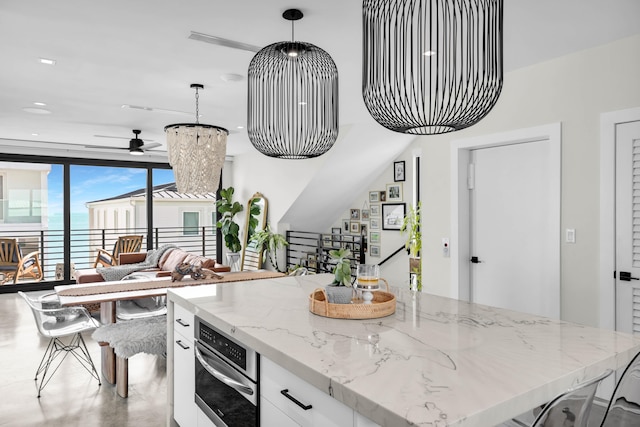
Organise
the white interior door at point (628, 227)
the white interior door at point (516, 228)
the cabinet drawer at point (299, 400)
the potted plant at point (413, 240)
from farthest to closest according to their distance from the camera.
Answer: the potted plant at point (413, 240) → the white interior door at point (516, 228) → the white interior door at point (628, 227) → the cabinet drawer at point (299, 400)

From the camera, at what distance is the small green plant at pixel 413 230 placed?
5891 millimetres

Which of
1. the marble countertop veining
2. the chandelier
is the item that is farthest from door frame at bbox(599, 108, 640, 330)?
the chandelier

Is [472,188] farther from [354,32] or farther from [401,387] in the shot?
[401,387]

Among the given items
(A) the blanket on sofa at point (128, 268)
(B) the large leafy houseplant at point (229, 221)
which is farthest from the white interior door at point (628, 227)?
(B) the large leafy houseplant at point (229, 221)

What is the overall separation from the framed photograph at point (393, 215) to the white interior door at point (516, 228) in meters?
3.00

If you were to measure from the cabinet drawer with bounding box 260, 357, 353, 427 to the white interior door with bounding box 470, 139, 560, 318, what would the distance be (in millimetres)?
2617

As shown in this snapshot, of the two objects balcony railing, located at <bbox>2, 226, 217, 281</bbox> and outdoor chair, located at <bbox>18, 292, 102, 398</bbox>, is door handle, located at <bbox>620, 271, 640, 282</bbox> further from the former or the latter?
balcony railing, located at <bbox>2, 226, 217, 281</bbox>

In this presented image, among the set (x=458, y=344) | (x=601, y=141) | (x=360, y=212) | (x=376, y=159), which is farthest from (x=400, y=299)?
(x=360, y=212)

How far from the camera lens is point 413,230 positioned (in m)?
6.14

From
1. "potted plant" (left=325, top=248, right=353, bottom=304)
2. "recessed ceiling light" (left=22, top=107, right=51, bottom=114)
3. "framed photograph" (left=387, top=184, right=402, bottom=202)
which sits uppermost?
Answer: "recessed ceiling light" (left=22, top=107, right=51, bottom=114)

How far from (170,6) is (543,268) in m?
3.16

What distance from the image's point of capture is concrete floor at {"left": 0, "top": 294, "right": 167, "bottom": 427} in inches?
113

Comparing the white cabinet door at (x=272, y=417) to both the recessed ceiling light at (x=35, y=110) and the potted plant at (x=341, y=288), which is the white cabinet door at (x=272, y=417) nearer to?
the potted plant at (x=341, y=288)

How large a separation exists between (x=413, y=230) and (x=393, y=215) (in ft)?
3.47
